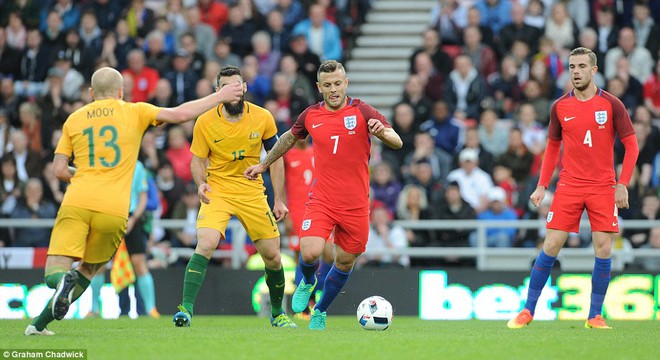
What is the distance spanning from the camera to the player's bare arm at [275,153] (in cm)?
1149

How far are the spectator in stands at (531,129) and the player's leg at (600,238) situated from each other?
6.47 m

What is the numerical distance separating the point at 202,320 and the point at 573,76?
5405 mm

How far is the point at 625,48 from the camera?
64.2 ft

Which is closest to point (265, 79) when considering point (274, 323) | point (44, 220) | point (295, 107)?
point (295, 107)

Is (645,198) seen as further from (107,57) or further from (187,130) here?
(107,57)

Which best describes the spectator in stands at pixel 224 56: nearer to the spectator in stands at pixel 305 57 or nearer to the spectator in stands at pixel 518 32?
the spectator in stands at pixel 305 57

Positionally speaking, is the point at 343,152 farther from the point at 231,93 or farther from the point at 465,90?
the point at 465,90

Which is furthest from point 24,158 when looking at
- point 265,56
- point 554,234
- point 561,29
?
point 554,234

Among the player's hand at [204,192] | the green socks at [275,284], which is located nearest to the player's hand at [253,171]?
the player's hand at [204,192]

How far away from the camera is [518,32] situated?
→ 66.2 feet

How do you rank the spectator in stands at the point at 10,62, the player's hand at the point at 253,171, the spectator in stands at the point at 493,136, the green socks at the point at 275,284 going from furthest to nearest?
the spectator in stands at the point at 10,62 < the spectator in stands at the point at 493,136 < the green socks at the point at 275,284 < the player's hand at the point at 253,171

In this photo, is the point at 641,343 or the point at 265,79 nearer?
the point at 641,343

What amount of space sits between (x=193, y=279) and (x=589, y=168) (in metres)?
3.97

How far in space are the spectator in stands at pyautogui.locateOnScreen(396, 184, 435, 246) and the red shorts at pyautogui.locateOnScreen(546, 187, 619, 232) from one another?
5776mm
